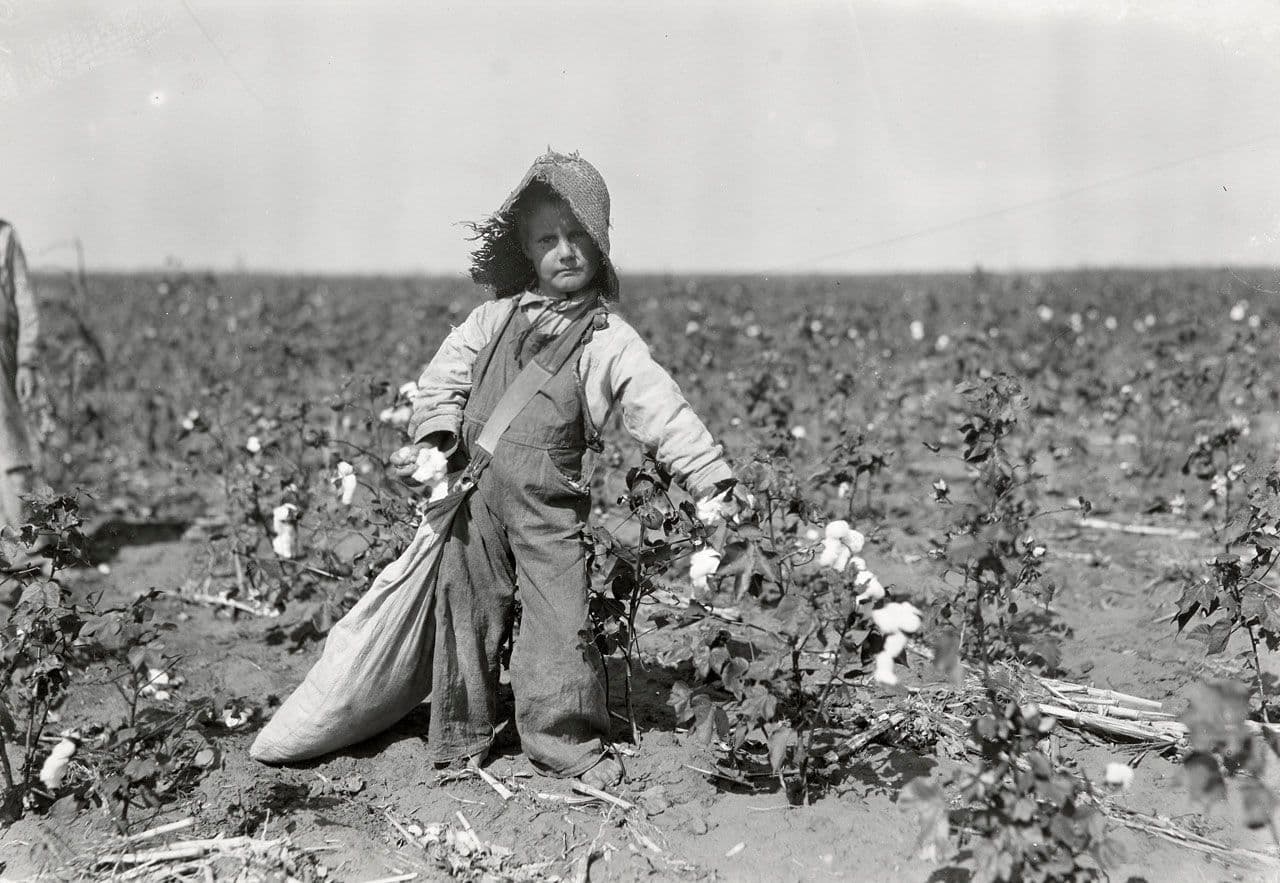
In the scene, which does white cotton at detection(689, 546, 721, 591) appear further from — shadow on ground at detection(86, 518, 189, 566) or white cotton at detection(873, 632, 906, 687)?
shadow on ground at detection(86, 518, 189, 566)

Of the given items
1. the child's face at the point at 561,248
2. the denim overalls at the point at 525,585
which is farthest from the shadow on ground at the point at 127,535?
the child's face at the point at 561,248

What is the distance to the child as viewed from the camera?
2582 millimetres

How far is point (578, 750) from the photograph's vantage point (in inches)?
104

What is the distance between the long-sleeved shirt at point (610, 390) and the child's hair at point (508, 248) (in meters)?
0.07

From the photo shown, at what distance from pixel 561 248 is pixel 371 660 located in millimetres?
1164

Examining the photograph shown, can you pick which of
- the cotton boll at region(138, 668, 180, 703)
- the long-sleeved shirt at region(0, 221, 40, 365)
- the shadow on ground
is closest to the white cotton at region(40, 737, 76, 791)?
the cotton boll at region(138, 668, 180, 703)

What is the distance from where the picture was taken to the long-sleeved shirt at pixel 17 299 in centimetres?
434

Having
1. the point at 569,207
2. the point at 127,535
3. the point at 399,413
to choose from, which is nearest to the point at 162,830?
the point at 399,413

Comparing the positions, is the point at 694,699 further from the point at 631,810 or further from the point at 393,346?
the point at 393,346

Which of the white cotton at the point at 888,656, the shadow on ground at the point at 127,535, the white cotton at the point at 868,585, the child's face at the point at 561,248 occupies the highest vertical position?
the child's face at the point at 561,248

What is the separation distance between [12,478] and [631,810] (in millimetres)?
3014

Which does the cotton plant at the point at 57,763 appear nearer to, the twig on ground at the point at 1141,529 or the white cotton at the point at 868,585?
the white cotton at the point at 868,585

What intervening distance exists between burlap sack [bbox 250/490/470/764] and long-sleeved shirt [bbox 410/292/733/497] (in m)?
0.29

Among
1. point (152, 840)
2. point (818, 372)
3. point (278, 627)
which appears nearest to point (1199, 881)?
point (152, 840)
